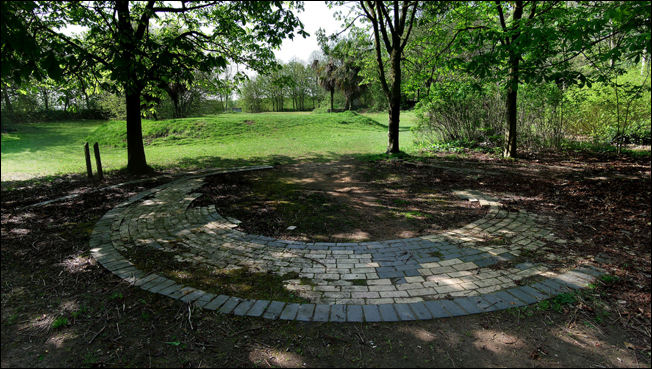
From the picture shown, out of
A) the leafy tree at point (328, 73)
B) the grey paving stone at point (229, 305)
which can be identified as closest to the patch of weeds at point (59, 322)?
the grey paving stone at point (229, 305)

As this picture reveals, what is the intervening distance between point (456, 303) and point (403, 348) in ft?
2.67

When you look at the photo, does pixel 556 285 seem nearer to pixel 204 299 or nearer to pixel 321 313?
pixel 321 313

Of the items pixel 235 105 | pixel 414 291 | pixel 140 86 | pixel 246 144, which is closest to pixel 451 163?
pixel 414 291

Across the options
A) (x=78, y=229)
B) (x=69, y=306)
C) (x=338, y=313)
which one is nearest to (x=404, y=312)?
(x=338, y=313)

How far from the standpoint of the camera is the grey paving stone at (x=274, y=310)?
2848 mm

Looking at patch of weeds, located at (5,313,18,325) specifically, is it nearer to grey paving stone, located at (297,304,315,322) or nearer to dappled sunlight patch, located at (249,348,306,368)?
dappled sunlight patch, located at (249,348,306,368)

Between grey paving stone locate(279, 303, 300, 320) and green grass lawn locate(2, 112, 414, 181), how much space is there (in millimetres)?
9077

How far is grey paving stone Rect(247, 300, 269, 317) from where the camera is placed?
9.46 ft

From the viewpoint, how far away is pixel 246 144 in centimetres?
1638

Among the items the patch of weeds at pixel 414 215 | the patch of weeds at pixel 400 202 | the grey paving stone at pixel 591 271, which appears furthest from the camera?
the patch of weeds at pixel 400 202

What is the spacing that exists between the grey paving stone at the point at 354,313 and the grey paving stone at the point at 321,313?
0.60 ft

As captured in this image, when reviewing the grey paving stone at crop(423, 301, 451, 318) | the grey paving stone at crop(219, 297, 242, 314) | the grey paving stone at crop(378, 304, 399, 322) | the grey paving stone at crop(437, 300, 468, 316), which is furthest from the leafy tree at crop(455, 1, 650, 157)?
the grey paving stone at crop(219, 297, 242, 314)

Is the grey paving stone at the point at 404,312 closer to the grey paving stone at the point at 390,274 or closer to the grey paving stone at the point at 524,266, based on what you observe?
the grey paving stone at the point at 390,274

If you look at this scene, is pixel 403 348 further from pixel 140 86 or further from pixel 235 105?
pixel 235 105
